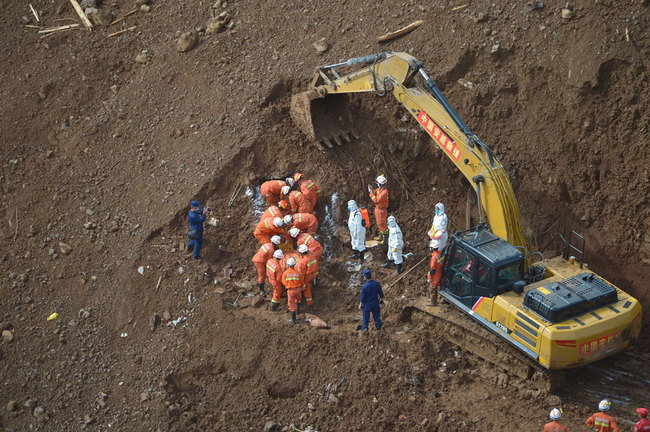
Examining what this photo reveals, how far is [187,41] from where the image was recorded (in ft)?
56.4

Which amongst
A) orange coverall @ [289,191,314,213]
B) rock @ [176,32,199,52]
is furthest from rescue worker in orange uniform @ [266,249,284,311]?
rock @ [176,32,199,52]

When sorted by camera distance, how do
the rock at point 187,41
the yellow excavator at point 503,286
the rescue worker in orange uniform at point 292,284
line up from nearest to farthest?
the yellow excavator at point 503,286
the rescue worker in orange uniform at point 292,284
the rock at point 187,41

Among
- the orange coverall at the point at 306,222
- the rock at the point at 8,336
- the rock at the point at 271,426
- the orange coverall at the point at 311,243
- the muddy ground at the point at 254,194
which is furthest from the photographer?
the orange coverall at the point at 306,222

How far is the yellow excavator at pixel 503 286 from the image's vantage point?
10.2 metres

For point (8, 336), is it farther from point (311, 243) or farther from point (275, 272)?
point (311, 243)

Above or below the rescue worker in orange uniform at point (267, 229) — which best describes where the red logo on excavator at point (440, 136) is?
above

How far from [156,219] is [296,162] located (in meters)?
3.33

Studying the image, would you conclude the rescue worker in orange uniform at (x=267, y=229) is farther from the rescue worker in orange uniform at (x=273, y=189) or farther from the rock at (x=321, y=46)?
the rock at (x=321, y=46)

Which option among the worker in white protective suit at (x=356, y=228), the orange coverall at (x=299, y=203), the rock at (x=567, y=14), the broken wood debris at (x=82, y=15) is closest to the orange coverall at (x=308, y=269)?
the worker in white protective suit at (x=356, y=228)

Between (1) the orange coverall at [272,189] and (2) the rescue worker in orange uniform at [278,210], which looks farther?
(1) the orange coverall at [272,189]

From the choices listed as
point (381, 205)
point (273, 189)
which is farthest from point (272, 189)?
point (381, 205)

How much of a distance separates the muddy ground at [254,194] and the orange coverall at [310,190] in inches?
15.6

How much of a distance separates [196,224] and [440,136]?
517cm

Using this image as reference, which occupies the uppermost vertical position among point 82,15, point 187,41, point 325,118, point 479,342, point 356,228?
point 82,15
